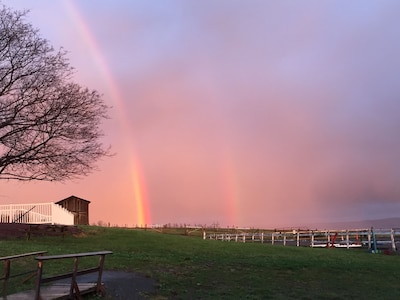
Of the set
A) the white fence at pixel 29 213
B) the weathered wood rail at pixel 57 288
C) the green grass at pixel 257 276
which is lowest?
the green grass at pixel 257 276

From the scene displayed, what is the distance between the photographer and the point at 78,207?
53094 mm

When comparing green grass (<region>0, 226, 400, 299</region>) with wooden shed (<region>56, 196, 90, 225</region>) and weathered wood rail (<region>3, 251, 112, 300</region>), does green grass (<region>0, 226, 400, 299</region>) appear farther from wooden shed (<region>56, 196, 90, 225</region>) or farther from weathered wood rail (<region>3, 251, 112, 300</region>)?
wooden shed (<region>56, 196, 90, 225</region>)

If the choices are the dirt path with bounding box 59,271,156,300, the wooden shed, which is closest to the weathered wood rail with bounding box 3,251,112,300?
the dirt path with bounding box 59,271,156,300

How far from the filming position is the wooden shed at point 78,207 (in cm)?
5177

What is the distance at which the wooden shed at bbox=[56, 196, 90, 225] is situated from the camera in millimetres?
51772

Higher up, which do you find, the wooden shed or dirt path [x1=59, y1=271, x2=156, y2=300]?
the wooden shed

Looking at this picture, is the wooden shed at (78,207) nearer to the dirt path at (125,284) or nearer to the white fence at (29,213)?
the white fence at (29,213)

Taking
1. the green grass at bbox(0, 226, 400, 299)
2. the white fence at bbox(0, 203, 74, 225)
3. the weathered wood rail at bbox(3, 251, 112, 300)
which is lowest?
the green grass at bbox(0, 226, 400, 299)

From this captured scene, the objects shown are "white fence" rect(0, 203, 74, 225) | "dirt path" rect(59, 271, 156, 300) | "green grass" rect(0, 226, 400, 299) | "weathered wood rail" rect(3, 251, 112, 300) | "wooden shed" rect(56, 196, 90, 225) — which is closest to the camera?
"weathered wood rail" rect(3, 251, 112, 300)

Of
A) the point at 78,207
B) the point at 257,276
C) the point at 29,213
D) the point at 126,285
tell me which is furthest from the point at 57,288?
the point at 78,207

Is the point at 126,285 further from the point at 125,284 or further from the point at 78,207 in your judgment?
the point at 78,207

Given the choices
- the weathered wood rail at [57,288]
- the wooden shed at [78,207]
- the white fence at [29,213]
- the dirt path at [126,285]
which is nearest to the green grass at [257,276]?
the dirt path at [126,285]

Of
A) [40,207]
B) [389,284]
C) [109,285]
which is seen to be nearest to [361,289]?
[389,284]

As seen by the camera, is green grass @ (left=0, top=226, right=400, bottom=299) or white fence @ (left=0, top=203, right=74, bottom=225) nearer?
green grass @ (left=0, top=226, right=400, bottom=299)
